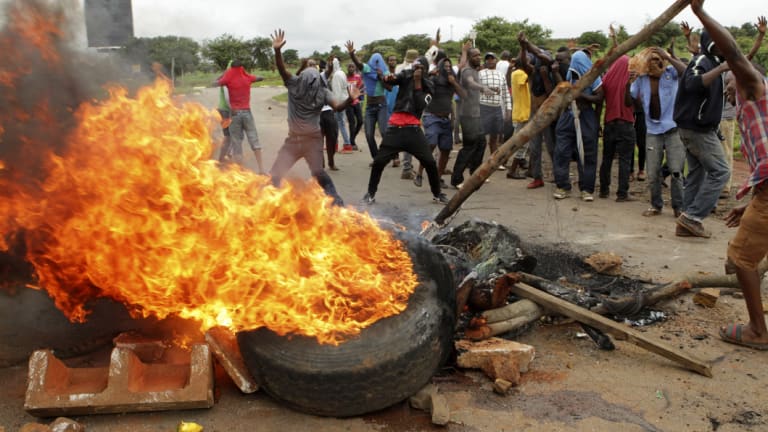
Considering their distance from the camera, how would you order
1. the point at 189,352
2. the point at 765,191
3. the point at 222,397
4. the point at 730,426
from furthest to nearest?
1. the point at 765,191
2. the point at 189,352
3. the point at 222,397
4. the point at 730,426

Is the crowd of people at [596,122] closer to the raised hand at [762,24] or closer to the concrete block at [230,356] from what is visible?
the raised hand at [762,24]

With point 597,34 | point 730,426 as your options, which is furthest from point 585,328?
point 597,34

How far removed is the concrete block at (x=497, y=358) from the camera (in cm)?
389

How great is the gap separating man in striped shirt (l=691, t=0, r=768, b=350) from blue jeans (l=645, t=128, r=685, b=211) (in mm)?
3684

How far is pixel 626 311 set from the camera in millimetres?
4852

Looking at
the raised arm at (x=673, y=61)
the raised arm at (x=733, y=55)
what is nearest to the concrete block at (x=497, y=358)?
the raised arm at (x=733, y=55)

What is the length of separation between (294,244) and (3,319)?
2341 mm

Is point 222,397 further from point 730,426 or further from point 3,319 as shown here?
point 730,426

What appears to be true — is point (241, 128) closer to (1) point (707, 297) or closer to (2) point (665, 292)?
(2) point (665, 292)

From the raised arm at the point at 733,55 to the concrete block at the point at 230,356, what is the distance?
3984 millimetres

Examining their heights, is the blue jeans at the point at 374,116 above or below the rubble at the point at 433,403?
above

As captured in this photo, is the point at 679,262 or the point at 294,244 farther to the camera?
the point at 679,262

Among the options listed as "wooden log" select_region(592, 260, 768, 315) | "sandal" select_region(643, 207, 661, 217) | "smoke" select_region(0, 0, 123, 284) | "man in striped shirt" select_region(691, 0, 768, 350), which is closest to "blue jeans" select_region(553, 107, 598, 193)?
"sandal" select_region(643, 207, 661, 217)

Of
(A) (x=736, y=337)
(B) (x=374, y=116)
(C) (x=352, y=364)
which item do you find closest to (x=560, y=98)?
(A) (x=736, y=337)
